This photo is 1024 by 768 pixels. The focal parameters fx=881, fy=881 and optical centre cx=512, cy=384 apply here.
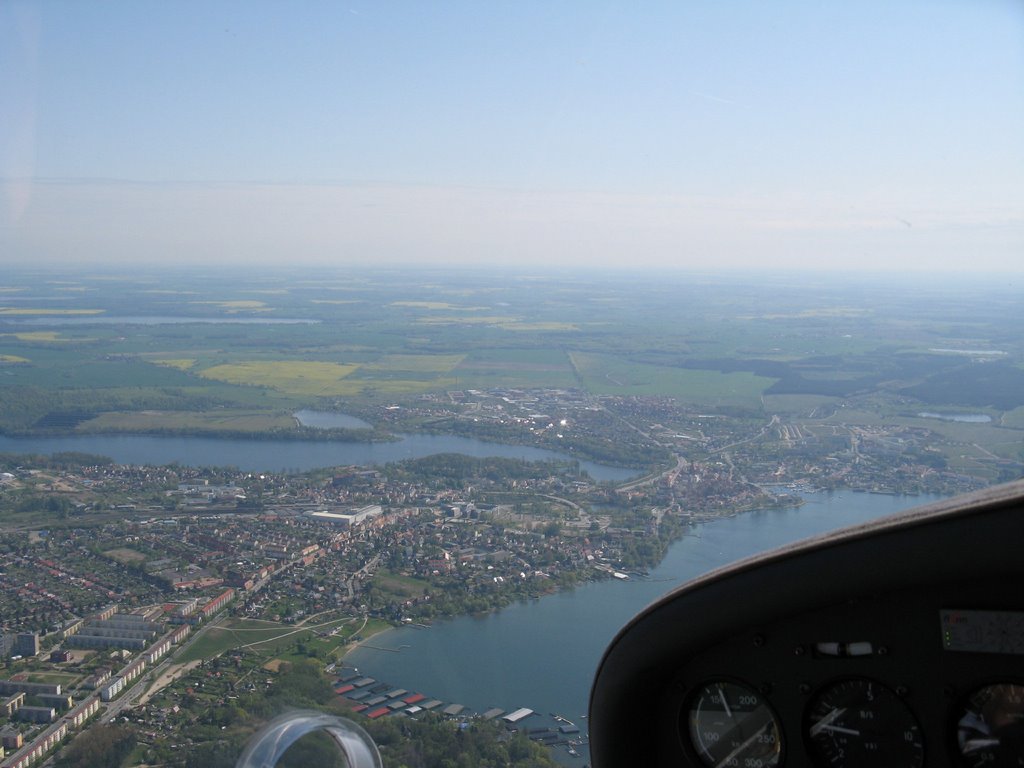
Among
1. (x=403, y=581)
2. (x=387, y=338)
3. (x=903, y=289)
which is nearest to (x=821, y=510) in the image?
(x=403, y=581)

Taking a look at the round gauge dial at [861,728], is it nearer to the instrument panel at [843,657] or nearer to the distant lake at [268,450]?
the instrument panel at [843,657]

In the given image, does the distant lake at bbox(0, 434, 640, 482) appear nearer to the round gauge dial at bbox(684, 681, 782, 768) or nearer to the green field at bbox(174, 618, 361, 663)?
the green field at bbox(174, 618, 361, 663)

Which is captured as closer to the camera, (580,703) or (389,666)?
(580,703)

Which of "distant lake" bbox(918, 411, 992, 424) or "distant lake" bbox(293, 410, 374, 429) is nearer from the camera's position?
"distant lake" bbox(918, 411, 992, 424)

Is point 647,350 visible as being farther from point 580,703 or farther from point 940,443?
point 580,703

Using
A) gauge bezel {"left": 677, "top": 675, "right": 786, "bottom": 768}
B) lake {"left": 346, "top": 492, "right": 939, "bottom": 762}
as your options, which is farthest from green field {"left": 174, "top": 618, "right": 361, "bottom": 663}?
gauge bezel {"left": 677, "top": 675, "right": 786, "bottom": 768}

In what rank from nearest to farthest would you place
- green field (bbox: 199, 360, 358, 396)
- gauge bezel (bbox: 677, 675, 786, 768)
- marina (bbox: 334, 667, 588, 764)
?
gauge bezel (bbox: 677, 675, 786, 768) → marina (bbox: 334, 667, 588, 764) → green field (bbox: 199, 360, 358, 396)

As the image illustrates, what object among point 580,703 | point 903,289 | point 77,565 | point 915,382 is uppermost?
point 903,289
